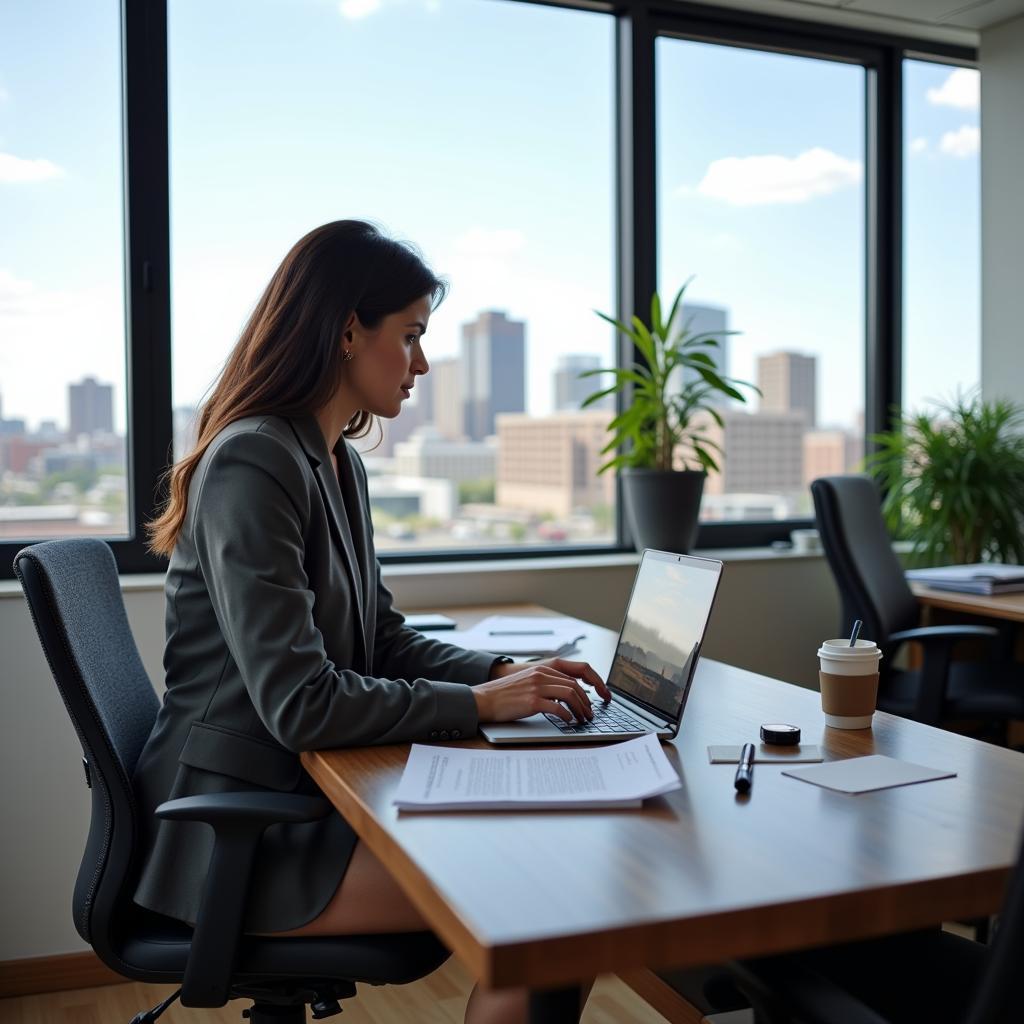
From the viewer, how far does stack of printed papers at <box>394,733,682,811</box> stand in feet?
3.85

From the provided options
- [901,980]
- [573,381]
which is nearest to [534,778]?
[901,980]

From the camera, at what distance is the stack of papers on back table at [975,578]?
3.08 metres

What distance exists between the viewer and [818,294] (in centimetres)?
388

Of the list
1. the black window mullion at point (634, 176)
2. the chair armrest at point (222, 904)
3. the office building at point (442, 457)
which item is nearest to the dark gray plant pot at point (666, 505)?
the black window mullion at point (634, 176)

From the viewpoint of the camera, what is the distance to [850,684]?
4.96ft

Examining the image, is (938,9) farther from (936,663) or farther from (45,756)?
(45,756)

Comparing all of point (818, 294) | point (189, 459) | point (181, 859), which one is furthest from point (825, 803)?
point (818, 294)

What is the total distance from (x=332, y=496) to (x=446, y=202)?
184 cm

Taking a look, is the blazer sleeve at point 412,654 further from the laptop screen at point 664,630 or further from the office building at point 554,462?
the office building at point 554,462

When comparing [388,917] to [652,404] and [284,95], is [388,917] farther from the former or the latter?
[284,95]

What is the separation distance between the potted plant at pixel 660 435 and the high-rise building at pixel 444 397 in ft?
1.24

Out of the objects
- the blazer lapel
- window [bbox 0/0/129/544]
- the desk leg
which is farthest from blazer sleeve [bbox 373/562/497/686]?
window [bbox 0/0/129/544]

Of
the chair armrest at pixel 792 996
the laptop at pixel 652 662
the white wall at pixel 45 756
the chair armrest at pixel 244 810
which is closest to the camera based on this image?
the chair armrest at pixel 792 996

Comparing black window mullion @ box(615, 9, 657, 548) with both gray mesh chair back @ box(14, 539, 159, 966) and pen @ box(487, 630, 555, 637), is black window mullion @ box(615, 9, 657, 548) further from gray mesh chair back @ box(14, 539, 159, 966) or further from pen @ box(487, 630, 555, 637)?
gray mesh chair back @ box(14, 539, 159, 966)
